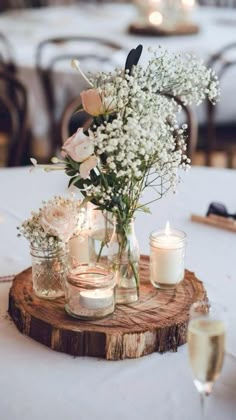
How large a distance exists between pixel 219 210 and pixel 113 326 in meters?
0.66

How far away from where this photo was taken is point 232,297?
5.36ft

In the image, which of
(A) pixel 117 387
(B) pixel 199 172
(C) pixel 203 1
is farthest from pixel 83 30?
(A) pixel 117 387

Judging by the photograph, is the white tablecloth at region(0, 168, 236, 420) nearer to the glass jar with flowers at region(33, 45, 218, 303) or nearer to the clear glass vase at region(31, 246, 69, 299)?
the clear glass vase at region(31, 246, 69, 299)

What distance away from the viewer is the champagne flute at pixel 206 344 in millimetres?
1104

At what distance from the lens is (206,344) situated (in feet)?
3.63

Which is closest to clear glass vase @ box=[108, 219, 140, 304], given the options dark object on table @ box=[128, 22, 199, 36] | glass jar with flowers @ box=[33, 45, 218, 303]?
glass jar with flowers @ box=[33, 45, 218, 303]

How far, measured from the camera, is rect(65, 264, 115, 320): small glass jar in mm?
1439

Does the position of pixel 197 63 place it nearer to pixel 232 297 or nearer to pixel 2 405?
pixel 232 297

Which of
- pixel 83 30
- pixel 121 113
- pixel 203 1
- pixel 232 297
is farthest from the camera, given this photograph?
pixel 203 1

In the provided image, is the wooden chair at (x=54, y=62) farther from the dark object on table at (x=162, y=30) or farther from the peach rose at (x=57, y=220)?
the peach rose at (x=57, y=220)

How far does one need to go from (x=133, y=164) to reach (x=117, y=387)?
1.16 feet

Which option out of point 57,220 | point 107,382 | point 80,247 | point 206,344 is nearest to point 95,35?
point 80,247

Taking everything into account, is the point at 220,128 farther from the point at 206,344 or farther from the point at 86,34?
the point at 206,344

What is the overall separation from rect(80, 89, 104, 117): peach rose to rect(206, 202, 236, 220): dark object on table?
2.26ft
